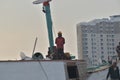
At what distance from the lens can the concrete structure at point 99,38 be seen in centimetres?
4150

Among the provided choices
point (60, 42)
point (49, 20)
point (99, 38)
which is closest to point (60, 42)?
point (60, 42)

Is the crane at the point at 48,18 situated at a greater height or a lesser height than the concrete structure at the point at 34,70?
greater

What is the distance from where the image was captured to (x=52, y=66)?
21.6 meters

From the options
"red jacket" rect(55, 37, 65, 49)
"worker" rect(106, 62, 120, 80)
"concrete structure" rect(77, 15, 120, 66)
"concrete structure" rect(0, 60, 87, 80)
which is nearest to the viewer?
"worker" rect(106, 62, 120, 80)

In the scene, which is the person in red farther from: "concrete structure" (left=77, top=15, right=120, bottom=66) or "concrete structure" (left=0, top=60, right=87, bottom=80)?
"concrete structure" (left=77, top=15, right=120, bottom=66)

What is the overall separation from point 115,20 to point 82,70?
22.4m

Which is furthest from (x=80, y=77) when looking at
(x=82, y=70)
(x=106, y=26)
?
(x=106, y=26)

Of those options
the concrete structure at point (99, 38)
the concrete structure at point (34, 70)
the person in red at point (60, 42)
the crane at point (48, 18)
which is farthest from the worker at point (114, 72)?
the concrete structure at point (99, 38)

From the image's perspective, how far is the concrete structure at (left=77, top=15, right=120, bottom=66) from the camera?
41.5 metres

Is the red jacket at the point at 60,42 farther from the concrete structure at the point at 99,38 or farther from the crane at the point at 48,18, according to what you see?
the concrete structure at the point at 99,38

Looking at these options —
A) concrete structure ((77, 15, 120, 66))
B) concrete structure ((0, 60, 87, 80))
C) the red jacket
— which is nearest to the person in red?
the red jacket

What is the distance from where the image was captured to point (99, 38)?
46906mm

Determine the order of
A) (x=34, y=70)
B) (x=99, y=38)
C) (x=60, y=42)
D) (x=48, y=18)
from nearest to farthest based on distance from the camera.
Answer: (x=34, y=70) → (x=60, y=42) → (x=48, y=18) → (x=99, y=38)

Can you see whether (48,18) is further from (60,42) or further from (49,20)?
(60,42)
